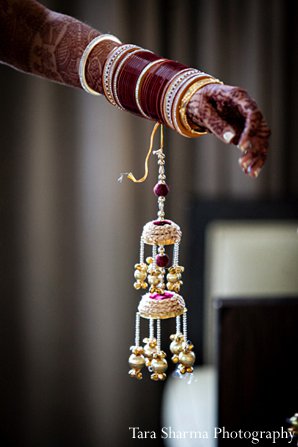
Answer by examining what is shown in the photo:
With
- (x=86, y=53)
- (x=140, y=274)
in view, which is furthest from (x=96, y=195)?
(x=86, y=53)

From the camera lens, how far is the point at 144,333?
223cm

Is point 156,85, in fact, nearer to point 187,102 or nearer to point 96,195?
point 187,102

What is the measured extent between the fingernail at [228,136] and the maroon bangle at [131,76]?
5.0 inches

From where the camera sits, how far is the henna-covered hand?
1.57 ft

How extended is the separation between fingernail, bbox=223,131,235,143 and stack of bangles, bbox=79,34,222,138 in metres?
0.06

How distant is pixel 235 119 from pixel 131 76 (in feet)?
0.41

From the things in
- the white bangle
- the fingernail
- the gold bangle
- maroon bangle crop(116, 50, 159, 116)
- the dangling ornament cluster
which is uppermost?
the white bangle

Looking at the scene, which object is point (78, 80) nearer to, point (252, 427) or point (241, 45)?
point (252, 427)

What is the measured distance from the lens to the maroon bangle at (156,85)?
56 cm

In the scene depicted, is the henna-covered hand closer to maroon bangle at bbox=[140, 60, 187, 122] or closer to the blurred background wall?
maroon bangle at bbox=[140, 60, 187, 122]

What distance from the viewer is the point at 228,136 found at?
498mm

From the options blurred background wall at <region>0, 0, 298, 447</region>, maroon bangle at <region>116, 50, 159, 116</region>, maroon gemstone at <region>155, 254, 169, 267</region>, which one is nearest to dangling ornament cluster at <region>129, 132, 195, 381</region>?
maroon gemstone at <region>155, 254, 169, 267</region>

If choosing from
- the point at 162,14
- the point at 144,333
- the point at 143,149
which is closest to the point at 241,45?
the point at 162,14

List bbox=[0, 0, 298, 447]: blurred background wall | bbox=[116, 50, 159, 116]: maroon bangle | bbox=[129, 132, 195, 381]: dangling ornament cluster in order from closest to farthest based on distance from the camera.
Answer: bbox=[116, 50, 159, 116]: maroon bangle
bbox=[129, 132, 195, 381]: dangling ornament cluster
bbox=[0, 0, 298, 447]: blurred background wall
